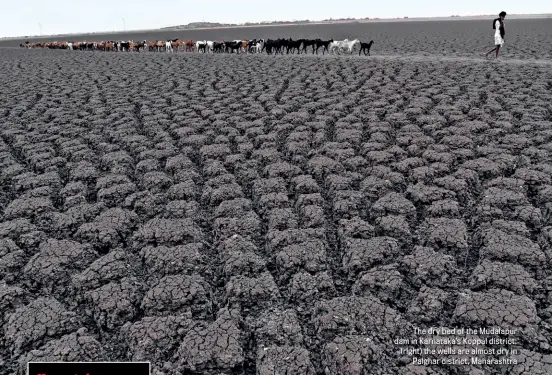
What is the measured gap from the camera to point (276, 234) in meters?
3.47

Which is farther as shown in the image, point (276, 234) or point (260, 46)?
point (260, 46)

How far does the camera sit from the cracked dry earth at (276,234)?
2471 mm

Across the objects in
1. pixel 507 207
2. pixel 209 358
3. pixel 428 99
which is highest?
pixel 428 99

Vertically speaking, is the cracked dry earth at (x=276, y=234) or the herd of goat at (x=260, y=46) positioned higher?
the herd of goat at (x=260, y=46)

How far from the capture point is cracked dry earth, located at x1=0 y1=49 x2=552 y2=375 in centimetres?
247

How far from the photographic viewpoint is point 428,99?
7.43m

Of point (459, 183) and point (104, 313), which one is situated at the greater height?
point (459, 183)

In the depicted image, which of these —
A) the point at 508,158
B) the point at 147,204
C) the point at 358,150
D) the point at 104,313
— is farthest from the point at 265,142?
the point at 104,313

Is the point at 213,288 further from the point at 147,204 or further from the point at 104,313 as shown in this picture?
the point at 147,204

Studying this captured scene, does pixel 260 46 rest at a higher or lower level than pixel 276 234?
higher

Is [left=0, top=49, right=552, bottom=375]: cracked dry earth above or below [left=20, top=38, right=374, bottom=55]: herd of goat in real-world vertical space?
below

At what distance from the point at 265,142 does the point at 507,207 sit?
3.04 m

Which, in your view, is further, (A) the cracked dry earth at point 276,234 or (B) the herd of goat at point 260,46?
(B) the herd of goat at point 260,46

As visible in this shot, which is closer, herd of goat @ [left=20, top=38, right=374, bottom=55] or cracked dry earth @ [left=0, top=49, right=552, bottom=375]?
cracked dry earth @ [left=0, top=49, right=552, bottom=375]
